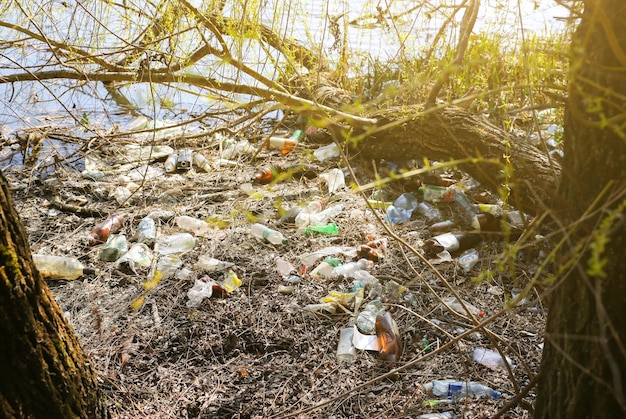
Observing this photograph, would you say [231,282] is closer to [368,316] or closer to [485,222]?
[368,316]

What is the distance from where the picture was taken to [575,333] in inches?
46.6

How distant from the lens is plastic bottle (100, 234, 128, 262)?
2792 millimetres

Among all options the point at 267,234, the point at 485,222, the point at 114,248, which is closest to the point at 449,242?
the point at 485,222

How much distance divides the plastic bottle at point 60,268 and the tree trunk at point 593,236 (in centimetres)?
212

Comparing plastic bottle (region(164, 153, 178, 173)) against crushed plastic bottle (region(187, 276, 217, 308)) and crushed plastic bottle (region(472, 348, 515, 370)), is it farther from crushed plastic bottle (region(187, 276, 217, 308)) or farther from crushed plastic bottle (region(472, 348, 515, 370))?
crushed plastic bottle (region(472, 348, 515, 370))

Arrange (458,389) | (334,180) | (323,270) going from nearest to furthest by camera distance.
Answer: (458,389) < (323,270) < (334,180)

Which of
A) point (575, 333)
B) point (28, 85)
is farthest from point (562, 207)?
point (28, 85)

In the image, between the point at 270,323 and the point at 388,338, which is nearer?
the point at 388,338

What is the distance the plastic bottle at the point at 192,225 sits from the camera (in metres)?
3.03

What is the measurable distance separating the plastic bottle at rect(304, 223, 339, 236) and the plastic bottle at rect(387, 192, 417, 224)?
339 mm

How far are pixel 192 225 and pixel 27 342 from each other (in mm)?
1746

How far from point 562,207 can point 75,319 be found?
193 cm

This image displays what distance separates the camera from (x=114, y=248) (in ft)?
9.21

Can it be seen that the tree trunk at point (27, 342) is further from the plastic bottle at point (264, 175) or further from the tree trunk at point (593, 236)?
the plastic bottle at point (264, 175)
